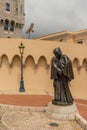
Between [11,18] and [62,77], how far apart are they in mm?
29855

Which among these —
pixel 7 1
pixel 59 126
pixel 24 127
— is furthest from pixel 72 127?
pixel 7 1

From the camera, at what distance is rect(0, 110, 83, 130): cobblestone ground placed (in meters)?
10.1

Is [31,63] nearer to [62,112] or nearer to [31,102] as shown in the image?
[31,102]

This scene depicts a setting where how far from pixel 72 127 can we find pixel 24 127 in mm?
2226

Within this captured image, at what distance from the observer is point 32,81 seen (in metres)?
22.0

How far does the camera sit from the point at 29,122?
10766 millimetres

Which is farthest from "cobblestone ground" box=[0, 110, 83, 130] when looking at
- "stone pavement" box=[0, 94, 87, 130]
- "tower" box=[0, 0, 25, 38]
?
"tower" box=[0, 0, 25, 38]

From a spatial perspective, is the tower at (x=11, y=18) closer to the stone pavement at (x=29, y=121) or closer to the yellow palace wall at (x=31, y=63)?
the yellow palace wall at (x=31, y=63)

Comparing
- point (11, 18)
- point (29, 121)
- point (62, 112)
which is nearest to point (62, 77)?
point (62, 112)

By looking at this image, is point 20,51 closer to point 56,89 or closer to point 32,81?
point 32,81

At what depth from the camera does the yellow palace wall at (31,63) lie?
21.3 meters

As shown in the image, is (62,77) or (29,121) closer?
(29,121)

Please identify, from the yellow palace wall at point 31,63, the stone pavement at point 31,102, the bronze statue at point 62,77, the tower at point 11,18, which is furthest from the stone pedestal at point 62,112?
the tower at point 11,18

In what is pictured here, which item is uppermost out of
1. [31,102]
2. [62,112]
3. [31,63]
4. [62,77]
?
[31,63]
